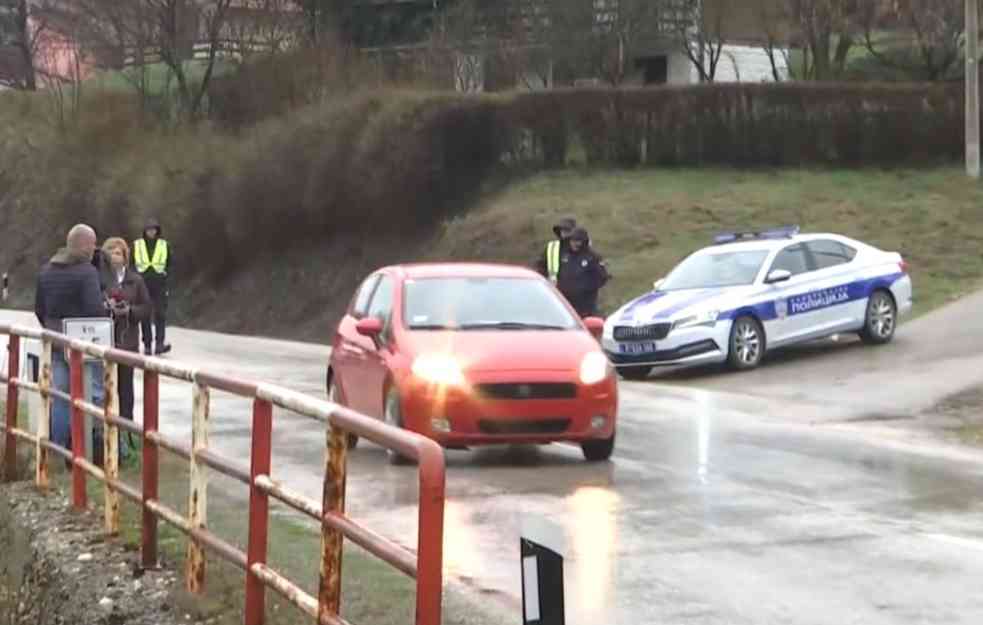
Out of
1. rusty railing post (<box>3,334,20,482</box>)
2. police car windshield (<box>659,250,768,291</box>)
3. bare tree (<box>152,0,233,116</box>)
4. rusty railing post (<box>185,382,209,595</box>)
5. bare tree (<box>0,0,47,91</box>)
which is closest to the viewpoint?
rusty railing post (<box>185,382,209,595</box>)

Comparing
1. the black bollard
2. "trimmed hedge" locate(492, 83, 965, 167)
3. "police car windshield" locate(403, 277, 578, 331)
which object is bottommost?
"police car windshield" locate(403, 277, 578, 331)

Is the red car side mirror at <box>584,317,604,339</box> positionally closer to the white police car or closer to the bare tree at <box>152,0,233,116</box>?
the white police car

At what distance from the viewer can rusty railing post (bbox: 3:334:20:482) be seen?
487 inches

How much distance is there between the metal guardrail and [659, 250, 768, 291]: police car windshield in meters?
12.1

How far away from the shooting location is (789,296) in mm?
21609

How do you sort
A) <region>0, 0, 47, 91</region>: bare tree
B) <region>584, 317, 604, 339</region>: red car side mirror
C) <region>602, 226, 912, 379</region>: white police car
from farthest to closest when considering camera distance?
<region>0, 0, 47, 91</region>: bare tree < <region>602, 226, 912, 379</region>: white police car < <region>584, 317, 604, 339</region>: red car side mirror

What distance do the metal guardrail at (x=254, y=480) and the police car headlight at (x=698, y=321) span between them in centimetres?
1085

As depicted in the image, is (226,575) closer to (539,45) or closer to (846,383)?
(846,383)

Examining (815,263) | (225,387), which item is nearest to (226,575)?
(225,387)

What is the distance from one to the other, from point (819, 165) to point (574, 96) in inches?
223

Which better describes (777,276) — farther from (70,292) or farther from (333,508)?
(333,508)

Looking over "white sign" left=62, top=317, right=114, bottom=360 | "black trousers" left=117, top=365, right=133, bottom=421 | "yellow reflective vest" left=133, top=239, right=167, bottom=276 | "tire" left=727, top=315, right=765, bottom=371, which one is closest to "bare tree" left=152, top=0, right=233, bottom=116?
"yellow reflective vest" left=133, top=239, right=167, bottom=276

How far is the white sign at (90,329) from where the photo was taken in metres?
12.2

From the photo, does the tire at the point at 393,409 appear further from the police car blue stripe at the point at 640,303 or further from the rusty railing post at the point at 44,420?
the police car blue stripe at the point at 640,303
